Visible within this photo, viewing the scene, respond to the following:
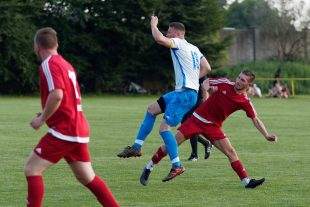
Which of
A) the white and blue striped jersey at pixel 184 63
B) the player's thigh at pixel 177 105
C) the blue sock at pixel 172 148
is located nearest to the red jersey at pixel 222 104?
the player's thigh at pixel 177 105

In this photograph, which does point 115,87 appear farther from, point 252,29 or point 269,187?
point 269,187

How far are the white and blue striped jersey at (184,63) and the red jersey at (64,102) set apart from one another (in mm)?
3906

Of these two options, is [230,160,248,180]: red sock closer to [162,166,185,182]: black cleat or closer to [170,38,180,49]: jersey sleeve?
[162,166,185,182]: black cleat

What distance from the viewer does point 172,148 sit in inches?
433

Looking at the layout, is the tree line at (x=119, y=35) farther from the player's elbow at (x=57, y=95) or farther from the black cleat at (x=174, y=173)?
the player's elbow at (x=57, y=95)

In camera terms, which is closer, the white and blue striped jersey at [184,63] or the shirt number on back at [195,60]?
the white and blue striped jersey at [184,63]

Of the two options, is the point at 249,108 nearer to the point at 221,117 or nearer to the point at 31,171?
the point at 221,117

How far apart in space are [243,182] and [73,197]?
2.37 meters

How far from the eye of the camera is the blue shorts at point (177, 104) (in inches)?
442

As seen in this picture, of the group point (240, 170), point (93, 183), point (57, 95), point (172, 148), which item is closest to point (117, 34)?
point (172, 148)

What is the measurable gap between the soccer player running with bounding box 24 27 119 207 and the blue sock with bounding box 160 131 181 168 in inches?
133

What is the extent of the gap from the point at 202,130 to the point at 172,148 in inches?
18.7

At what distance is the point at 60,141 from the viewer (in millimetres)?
7465

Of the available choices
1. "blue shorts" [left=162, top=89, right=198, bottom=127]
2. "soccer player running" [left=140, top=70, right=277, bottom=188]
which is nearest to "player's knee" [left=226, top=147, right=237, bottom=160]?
"soccer player running" [left=140, top=70, right=277, bottom=188]
